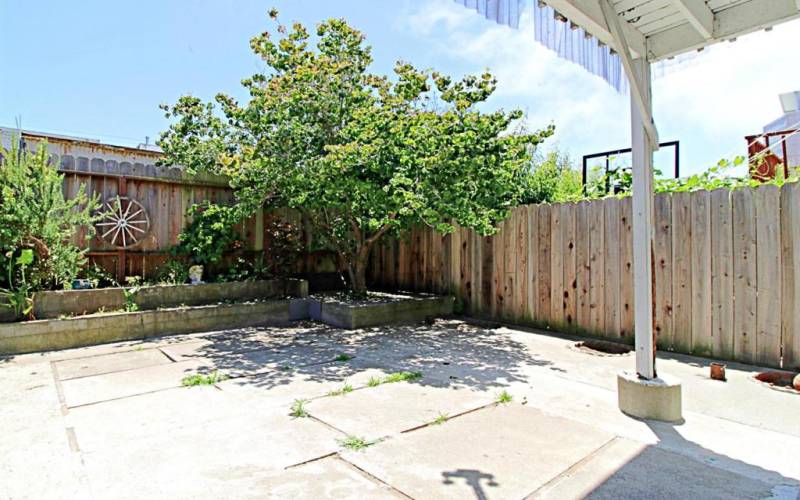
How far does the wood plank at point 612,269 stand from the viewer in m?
5.61

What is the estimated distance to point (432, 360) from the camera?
191 inches

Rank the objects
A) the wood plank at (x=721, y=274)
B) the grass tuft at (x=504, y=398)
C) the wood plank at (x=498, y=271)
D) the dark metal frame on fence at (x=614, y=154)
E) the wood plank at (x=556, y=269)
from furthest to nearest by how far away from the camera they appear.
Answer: the dark metal frame on fence at (x=614, y=154) < the wood plank at (x=498, y=271) < the wood plank at (x=556, y=269) < the wood plank at (x=721, y=274) < the grass tuft at (x=504, y=398)

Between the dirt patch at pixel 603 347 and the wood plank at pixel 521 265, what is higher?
the wood plank at pixel 521 265

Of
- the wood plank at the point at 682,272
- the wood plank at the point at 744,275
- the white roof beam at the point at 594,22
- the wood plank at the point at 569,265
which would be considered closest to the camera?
the white roof beam at the point at 594,22

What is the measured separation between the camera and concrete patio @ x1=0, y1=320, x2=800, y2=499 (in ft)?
7.59

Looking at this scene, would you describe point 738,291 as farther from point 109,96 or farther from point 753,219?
point 109,96

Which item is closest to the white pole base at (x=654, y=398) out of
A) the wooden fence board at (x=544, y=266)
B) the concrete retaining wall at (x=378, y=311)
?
the wooden fence board at (x=544, y=266)

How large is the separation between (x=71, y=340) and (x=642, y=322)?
6.02 metres

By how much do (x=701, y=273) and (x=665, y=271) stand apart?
0.36 meters

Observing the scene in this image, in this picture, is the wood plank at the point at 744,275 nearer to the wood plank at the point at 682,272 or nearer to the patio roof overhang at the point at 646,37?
the wood plank at the point at 682,272

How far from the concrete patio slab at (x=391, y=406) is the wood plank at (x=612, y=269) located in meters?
2.66

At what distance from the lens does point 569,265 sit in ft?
20.1

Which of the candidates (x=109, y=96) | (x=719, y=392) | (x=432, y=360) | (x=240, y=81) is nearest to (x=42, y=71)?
(x=109, y=96)

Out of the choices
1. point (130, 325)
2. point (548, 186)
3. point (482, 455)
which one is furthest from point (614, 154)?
point (130, 325)
